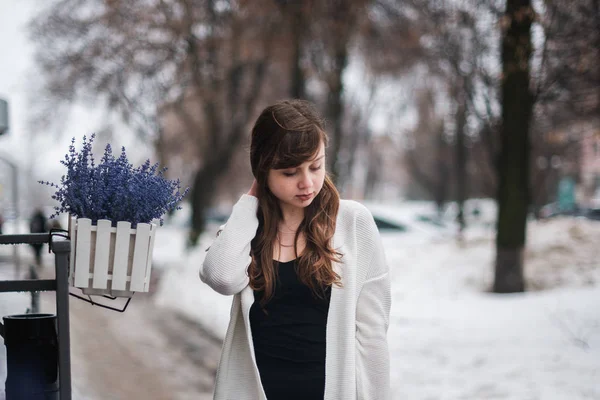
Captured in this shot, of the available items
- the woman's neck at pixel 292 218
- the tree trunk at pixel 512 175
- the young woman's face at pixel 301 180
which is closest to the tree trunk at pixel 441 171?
the tree trunk at pixel 512 175

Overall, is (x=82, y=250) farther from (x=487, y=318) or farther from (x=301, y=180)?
(x=487, y=318)

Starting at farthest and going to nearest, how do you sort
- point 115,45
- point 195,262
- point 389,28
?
1. point 115,45
2. point 195,262
3. point 389,28

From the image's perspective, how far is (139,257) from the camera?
233 centimetres

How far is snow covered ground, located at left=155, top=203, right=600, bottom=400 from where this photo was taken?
19.0 ft

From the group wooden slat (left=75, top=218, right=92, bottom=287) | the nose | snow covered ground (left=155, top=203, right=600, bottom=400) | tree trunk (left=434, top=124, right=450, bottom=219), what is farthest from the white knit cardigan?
tree trunk (left=434, top=124, right=450, bottom=219)

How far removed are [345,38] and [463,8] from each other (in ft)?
8.21

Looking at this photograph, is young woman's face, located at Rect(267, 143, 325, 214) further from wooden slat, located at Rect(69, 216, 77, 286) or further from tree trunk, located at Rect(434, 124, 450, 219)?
tree trunk, located at Rect(434, 124, 450, 219)

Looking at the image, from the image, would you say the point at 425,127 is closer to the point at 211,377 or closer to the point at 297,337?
the point at 211,377

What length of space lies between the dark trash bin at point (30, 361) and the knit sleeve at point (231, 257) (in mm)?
556

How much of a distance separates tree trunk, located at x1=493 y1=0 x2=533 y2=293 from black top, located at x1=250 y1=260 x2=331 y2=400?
25.4 feet

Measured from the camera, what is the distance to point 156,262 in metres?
21.3

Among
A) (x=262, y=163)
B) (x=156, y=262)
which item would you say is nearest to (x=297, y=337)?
(x=262, y=163)

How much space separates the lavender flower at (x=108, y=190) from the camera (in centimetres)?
229

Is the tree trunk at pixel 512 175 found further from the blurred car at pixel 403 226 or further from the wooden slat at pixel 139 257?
the wooden slat at pixel 139 257
